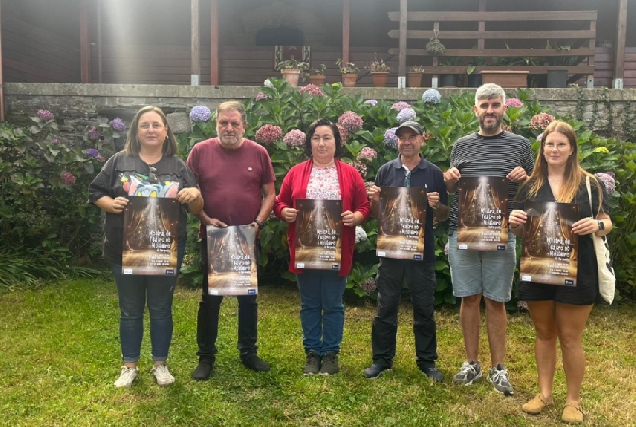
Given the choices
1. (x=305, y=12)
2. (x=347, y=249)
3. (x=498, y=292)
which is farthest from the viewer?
(x=305, y=12)

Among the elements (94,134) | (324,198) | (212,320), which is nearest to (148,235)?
(212,320)

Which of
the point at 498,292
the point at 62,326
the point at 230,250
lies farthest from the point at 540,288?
the point at 62,326

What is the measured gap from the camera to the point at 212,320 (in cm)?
359

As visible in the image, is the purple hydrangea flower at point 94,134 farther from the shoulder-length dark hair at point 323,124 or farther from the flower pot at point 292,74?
the shoulder-length dark hair at point 323,124

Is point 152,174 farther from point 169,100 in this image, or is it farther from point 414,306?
point 169,100

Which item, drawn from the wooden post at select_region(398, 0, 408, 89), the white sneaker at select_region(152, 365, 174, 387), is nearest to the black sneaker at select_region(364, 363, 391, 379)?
the white sneaker at select_region(152, 365, 174, 387)

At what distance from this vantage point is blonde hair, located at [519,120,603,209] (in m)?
2.97

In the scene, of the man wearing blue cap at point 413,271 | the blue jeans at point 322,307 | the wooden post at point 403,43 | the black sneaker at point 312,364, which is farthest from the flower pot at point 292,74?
the black sneaker at point 312,364

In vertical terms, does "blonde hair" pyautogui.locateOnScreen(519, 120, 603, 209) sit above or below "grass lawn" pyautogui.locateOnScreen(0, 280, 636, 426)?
above

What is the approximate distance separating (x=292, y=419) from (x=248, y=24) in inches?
401

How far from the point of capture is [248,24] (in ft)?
38.9

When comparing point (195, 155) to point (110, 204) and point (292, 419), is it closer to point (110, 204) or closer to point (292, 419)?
point (110, 204)

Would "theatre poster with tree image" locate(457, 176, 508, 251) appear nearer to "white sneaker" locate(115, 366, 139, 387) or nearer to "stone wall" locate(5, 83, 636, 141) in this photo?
"white sneaker" locate(115, 366, 139, 387)

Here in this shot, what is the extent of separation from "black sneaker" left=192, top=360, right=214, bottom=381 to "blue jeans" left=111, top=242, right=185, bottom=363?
28 cm
